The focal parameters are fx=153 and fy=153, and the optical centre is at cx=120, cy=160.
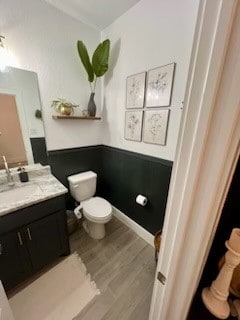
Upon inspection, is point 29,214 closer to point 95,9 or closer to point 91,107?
point 91,107

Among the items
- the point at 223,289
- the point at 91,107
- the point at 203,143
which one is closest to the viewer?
the point at 203,143

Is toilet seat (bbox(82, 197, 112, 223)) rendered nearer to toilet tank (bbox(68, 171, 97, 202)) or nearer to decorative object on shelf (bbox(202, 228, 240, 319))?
toilet tank (bbox(68, 171, 97, 202))

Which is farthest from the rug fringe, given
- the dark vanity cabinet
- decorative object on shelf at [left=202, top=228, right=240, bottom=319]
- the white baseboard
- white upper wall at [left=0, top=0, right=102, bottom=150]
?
white upper wall at [left=0, top=0, right=102, bottom=150]

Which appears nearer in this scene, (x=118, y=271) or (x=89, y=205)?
(x=118, y=271)

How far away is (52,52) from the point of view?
5.29ft

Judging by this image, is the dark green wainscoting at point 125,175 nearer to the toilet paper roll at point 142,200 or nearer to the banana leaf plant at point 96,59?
the toilet paper roll at point 142,200

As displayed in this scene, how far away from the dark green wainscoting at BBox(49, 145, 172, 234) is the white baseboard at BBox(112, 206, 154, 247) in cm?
5

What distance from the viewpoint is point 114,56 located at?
1.81 meters

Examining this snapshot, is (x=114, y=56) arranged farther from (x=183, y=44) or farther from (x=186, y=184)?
(x=186, y=184)

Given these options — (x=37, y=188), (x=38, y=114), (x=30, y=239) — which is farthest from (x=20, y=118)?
(x=30, y=239)

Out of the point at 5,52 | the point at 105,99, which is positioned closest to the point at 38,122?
the point at 5,52

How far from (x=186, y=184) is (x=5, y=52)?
1.86 meters

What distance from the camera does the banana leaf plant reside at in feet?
5.42

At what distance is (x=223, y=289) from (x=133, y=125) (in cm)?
148
